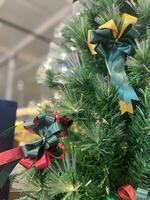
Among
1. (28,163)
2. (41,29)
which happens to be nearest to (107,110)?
(28,163)

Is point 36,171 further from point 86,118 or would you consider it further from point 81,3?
point 81,3

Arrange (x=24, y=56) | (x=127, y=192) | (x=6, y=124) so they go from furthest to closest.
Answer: (x=24, y=56), (x=6, y=124), (x=127, y=192)

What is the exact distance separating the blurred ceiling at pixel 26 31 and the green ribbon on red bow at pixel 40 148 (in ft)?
4.85

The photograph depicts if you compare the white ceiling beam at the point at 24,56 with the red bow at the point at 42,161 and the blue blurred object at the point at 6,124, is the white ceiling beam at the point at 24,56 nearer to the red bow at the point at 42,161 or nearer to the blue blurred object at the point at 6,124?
the blue blurred object at the point at 6,124

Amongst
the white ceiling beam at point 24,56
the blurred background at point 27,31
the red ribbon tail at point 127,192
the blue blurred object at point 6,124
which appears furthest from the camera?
the white ceiling beam at point 24,56

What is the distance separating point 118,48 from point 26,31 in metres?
2.97

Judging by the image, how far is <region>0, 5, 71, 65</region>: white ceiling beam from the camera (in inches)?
115

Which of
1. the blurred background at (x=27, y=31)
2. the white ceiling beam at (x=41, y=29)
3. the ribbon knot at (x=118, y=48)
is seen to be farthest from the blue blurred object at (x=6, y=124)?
the white ceiling beam at (x=41, y=29)

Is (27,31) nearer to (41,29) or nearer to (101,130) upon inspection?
(41,29)

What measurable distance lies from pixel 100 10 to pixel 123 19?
61 mm

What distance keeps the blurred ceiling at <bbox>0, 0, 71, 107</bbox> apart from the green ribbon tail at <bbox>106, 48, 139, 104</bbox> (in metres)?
1.50

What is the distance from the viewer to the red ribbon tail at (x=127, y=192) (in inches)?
18.7

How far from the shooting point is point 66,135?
57cm

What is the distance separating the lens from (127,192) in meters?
0.48
